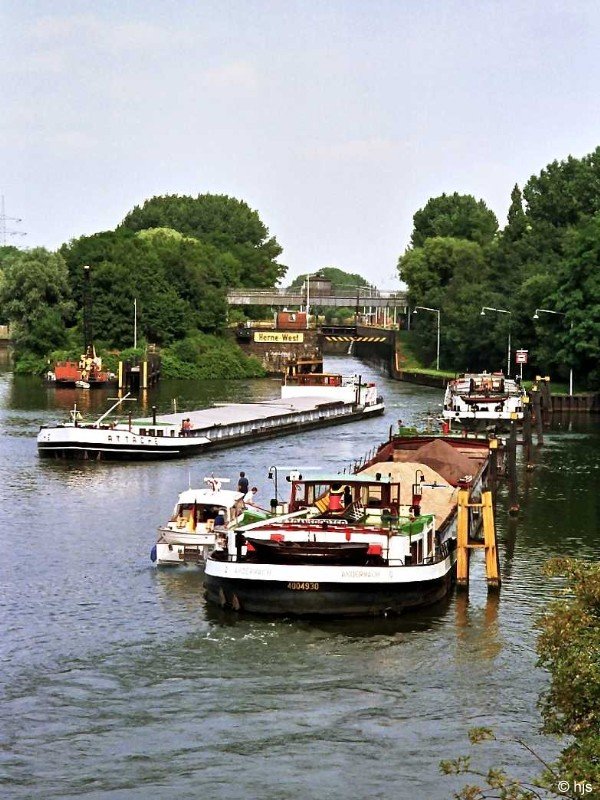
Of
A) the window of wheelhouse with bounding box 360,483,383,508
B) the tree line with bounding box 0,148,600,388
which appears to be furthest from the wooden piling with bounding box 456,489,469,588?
the tree line with bounding box 0,148,600,388

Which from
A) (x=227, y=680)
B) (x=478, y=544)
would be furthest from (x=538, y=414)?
(x=227, y=680)

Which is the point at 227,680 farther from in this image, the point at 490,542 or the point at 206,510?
the point at 206,510

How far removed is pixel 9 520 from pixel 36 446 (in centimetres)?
2450

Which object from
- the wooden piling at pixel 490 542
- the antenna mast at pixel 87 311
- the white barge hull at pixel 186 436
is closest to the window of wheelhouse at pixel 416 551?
the wooden piling at pixel 490 542

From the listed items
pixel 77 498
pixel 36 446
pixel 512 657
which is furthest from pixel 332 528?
pixel 36 446

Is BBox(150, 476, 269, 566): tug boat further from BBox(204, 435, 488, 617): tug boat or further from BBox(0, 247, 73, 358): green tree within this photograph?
BBox(0, 247, 73, 358): green tree

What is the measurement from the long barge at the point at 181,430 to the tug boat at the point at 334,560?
31558mm

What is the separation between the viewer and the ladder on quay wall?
40.9 m

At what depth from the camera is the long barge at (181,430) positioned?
72125 millimetres

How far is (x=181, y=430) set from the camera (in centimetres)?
7656

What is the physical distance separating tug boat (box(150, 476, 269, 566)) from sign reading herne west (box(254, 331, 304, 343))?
115 m

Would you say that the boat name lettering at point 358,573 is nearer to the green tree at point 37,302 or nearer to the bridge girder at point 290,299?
the green tree at point 37,302

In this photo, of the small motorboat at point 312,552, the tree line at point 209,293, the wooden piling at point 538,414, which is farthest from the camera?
the tree line at point 209,293

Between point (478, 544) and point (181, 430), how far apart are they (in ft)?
120
